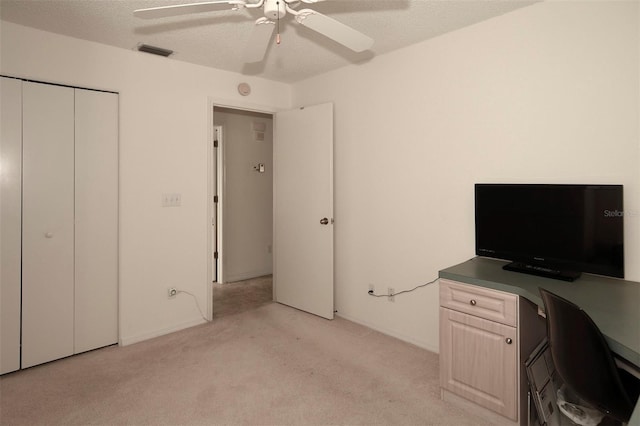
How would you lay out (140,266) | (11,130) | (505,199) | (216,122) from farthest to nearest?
(216,122)
(140,266)
(11,130)
(505,199)

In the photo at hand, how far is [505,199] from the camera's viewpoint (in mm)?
2316

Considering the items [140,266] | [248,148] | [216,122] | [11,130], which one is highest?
[216,122]

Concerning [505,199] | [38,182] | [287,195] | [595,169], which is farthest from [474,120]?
[38,182]

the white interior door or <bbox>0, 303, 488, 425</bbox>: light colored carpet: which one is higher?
the white interior door

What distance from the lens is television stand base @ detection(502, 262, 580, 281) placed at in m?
2.03

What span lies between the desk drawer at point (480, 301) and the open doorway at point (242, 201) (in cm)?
285

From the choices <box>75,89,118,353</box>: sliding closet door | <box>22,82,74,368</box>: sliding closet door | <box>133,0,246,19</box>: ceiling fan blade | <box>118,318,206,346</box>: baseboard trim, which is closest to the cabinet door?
<box>133,0,246,19</box>: ceiling fan blade

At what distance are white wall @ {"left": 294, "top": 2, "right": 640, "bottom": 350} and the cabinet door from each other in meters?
0.70

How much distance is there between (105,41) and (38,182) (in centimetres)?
121

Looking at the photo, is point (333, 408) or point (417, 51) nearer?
point (333, 408)

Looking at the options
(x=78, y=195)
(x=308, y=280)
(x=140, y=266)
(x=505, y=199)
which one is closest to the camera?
(x=505, y=199)

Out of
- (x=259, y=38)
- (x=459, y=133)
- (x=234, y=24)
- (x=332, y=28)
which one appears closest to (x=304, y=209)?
(x=459, y=133)

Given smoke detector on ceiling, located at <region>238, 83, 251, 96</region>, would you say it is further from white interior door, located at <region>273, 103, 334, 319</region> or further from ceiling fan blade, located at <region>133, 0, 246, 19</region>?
ceiling fan blade, located at <region>133, 0, 246, 19</region>

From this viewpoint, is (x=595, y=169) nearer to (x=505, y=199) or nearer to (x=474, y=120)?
(x=505, y=199)
